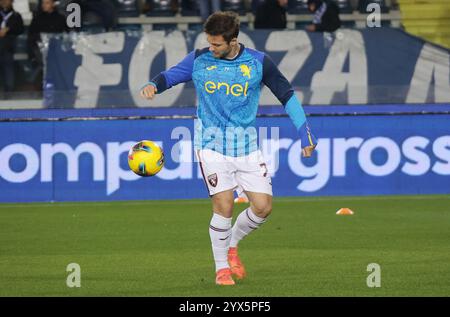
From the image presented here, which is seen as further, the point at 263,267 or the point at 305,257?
the point at 305,257

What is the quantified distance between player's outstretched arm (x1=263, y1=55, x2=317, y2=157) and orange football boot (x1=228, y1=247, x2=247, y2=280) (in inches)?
43.3

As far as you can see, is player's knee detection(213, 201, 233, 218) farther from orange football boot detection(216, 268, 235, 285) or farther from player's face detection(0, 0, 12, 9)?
player's face detection(0, 0, 12, 9)

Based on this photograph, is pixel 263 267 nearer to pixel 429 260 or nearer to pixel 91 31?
pixel 429 260

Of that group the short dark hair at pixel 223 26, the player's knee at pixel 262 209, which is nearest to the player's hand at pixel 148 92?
the short dark hair at pixel 223 26

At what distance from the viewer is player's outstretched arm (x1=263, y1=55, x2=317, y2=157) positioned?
9.56m

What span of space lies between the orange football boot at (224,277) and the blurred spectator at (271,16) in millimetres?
11267

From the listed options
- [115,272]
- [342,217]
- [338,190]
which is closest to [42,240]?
[115,272]

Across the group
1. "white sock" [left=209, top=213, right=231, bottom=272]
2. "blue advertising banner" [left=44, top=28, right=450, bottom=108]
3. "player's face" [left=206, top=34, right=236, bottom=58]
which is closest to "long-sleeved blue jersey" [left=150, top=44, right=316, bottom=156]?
"player's face" [left=206, top=34, right=236, bottom=58]

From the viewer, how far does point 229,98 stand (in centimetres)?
943

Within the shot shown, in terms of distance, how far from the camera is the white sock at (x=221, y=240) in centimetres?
935

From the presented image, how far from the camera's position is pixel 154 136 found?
18.2m

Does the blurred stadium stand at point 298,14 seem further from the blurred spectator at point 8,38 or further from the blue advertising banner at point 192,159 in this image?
the blue advertising banner at point 192,159

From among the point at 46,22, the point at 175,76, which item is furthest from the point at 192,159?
the point at 175,76

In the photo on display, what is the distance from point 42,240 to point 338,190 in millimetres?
6651
